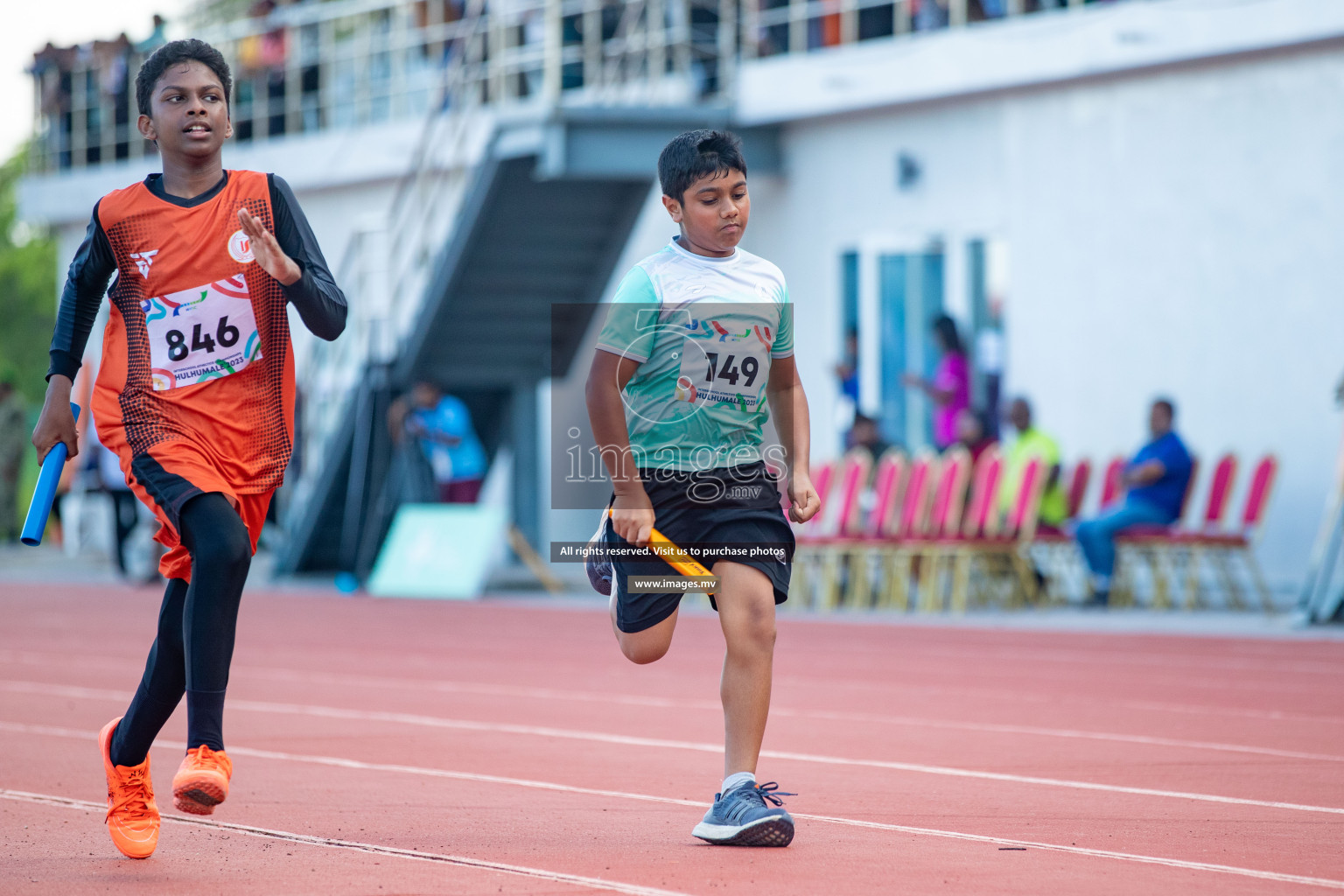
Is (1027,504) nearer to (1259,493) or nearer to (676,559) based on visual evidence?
(1259,493)

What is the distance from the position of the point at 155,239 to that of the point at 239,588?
3.09 feet

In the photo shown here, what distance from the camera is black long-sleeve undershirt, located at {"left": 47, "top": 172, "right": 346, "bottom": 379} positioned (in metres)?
4.97

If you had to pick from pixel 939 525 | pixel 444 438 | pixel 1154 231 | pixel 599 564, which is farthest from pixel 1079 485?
pixel 599 564

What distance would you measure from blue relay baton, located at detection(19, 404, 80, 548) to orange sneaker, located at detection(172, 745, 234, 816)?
26.8 inches

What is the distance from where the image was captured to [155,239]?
4.93 m

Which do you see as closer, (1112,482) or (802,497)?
(802,497)

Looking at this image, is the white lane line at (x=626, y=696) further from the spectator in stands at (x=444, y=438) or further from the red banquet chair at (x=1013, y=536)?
the spectator in stands at (x=444, y=438)

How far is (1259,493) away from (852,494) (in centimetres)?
339

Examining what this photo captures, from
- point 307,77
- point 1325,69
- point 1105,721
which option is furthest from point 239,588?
point 307,77

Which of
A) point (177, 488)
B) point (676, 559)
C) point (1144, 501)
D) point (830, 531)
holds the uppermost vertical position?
point (177, 488)

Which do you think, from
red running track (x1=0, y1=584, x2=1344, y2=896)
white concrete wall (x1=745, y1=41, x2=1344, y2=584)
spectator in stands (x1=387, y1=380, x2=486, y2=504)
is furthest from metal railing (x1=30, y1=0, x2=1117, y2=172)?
red running track (x1=0, y1=584, x2=1344, y2=896)

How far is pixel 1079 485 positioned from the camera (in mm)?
16297

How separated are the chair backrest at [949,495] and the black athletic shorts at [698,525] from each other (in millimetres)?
10387

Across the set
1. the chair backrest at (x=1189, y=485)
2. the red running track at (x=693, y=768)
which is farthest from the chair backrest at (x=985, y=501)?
the red running track at (x=693, y=768)
